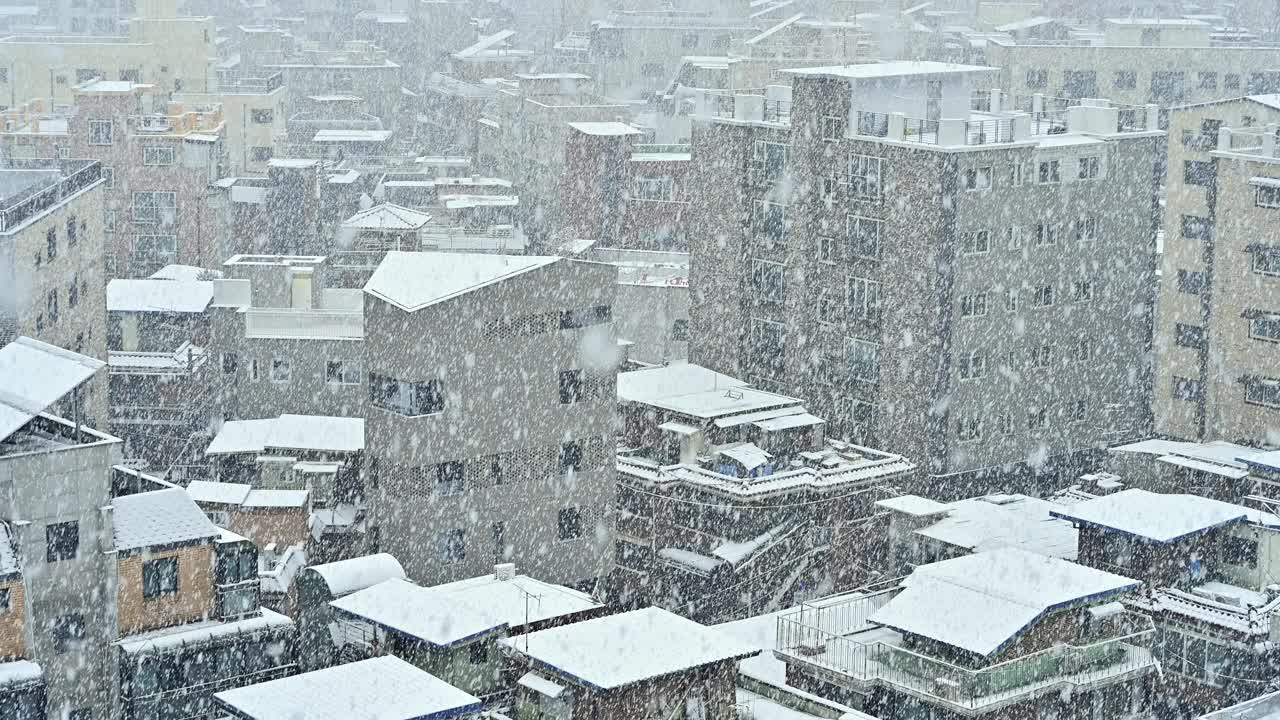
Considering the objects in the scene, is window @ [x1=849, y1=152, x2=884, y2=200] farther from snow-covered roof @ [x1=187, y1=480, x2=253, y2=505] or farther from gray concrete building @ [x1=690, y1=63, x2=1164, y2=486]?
snow-covered roof @ [x1=187, y1=480, x2=253, y2=505]

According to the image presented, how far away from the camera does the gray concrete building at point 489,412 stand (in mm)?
40094

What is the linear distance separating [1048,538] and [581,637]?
1371cm

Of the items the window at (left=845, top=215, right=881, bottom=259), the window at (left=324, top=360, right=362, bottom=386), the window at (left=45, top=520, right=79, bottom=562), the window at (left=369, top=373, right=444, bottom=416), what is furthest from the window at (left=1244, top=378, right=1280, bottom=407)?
the window at (left=45, top=520, right=79, bottom=562)

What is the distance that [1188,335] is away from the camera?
52.0m

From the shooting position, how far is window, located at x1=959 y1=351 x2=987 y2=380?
163 feet

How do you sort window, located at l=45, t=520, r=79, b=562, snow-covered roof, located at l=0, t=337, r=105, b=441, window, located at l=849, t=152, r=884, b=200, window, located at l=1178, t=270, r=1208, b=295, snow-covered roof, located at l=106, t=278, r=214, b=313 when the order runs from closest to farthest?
1. window, located at l=45, t=520, r=79, b=562
2. snow-covered roof, located at l=0, t=337, r=105, b=441
3. window, located at l=849, t=152, r=884, b=200
4. window, located at l=1178, t=270, r=1208, b=295
5. snow-covered roof, located at l=106, t=278, r=214, b=313

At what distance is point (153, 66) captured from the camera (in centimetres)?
8356

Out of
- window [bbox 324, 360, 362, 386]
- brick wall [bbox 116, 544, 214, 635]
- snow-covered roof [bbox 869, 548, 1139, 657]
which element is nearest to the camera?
snow-covered roof [bbox 869, 548, 1139, 657]

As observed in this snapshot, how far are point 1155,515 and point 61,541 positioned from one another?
66.9ft

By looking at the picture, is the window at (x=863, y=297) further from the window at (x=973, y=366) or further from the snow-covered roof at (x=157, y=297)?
the snow-covered roof at (x=157, y=297)

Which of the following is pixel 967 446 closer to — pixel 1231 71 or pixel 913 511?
pixel 913 511

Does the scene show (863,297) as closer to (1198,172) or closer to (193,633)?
(1198,172)

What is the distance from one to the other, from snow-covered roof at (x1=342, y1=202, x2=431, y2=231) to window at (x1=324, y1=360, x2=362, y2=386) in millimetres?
8879

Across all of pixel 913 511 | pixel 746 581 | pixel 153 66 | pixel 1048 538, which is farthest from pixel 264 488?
pixel 153 66
